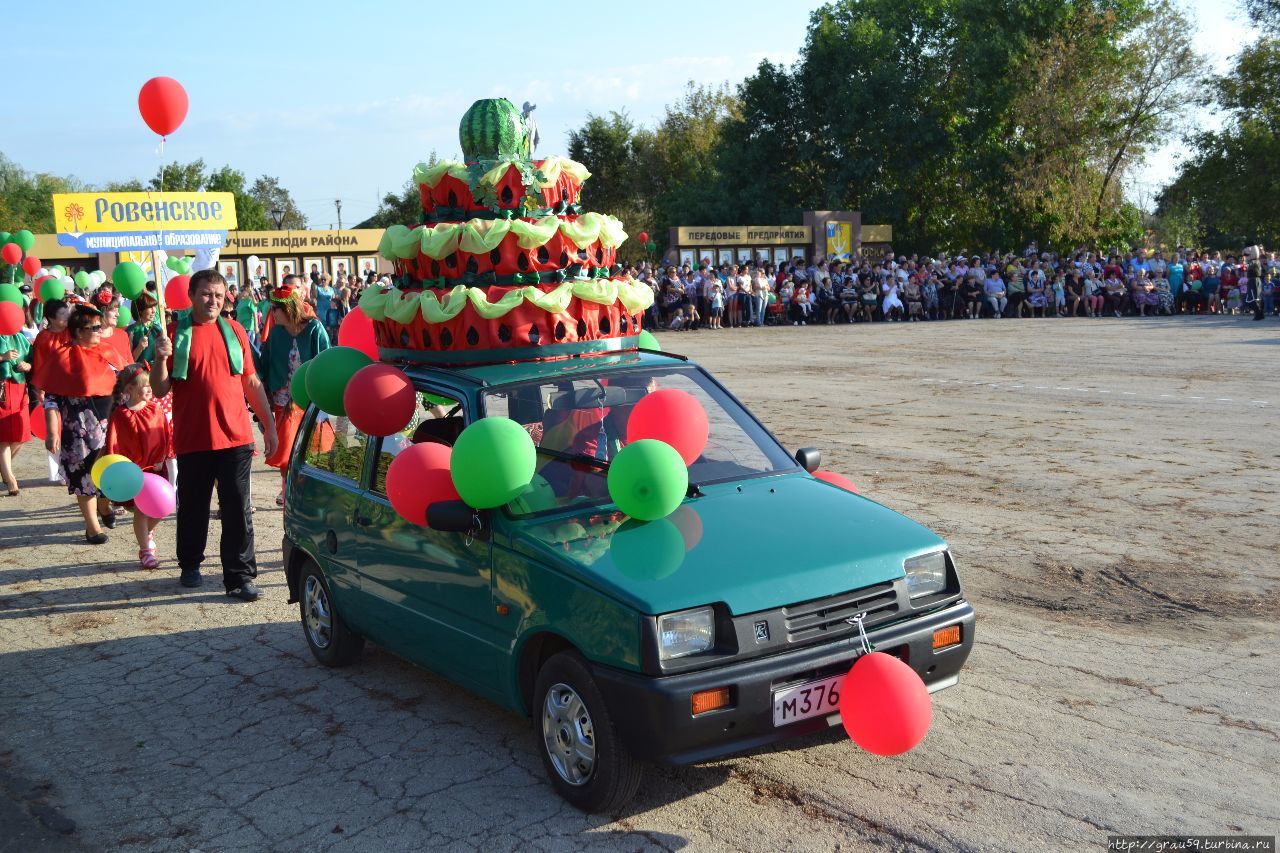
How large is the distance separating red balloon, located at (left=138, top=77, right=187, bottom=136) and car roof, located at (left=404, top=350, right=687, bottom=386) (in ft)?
12.5

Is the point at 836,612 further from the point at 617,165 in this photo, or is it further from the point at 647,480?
the point at 617,165

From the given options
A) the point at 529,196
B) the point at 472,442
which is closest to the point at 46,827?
the point at 472,442

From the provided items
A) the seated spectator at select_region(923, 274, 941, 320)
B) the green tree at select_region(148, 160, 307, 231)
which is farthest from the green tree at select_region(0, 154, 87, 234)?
the seated spectator at select_region(923, 274, 941, 320)

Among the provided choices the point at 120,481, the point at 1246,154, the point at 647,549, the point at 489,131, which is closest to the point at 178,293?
the point at 120,481

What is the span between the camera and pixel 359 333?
659 cm

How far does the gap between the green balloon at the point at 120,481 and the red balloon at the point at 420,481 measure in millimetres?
3577

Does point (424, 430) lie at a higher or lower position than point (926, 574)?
higher

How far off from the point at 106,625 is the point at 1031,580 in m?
5.53

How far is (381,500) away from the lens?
17.5 feet

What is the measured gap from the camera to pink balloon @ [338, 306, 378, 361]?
21.5 ft

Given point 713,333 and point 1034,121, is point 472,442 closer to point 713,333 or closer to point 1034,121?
point 713,333

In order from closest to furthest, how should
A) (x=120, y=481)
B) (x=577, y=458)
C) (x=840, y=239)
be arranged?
(x=577, y=458), (x=120, y=481), (x=840, y=239)

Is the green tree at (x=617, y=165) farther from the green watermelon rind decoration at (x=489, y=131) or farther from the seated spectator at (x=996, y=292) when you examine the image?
the green watermelon rind decoration at (x=489, y=131)

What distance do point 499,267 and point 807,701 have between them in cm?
282
